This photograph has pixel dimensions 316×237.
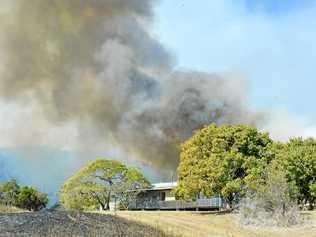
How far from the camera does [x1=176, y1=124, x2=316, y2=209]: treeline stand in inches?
1378

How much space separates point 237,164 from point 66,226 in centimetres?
1998

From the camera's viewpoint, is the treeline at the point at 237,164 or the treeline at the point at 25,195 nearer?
the treeline at the point at 237,164

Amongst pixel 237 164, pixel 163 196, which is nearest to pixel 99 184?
pixel 163 196

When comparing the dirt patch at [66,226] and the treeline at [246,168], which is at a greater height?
the treeline at [246,168]

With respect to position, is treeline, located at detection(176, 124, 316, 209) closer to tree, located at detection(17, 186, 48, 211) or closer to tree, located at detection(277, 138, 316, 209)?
tree, located at detection(277, 138, 316, 209)

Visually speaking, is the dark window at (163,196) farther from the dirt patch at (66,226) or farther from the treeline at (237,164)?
the dirt patch at (66,226)

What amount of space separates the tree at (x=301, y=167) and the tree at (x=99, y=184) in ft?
61.6

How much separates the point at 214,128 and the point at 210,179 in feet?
15.4

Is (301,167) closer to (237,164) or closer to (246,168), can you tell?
(246,168)

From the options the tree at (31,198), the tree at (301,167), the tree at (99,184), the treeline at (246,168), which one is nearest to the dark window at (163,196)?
the tree at (99,184)

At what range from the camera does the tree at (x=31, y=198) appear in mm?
73062

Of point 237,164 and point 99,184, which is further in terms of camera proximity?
point 99,184

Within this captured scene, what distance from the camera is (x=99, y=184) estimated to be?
51.6 metres

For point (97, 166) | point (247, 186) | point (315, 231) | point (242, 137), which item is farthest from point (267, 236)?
point (97, 166)
